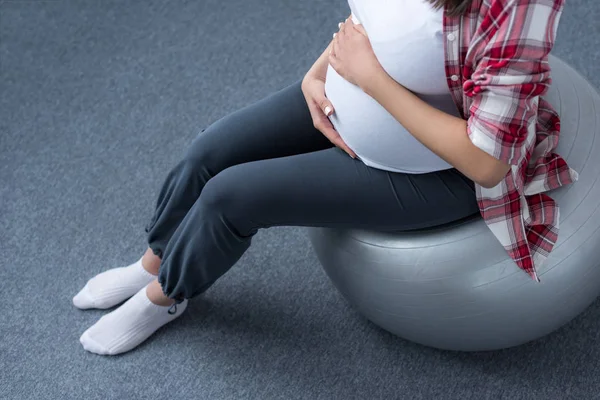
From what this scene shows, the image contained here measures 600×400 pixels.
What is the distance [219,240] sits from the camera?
143cm

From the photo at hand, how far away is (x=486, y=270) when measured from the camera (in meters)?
1.35

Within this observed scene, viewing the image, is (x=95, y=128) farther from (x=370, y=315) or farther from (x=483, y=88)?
(x=483, y=88)

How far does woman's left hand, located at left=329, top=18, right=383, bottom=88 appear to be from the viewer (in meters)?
1.21

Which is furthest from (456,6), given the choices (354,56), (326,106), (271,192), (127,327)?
(127,327)

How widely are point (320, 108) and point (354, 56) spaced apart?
0.61 ft

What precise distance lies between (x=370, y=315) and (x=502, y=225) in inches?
13.7

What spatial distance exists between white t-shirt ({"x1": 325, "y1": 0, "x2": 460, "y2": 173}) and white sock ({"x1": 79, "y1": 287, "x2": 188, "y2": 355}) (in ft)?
2.00

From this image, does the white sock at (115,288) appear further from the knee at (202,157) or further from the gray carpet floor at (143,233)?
the knee at (202,157)

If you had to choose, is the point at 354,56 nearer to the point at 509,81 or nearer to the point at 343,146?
the point at 343,146

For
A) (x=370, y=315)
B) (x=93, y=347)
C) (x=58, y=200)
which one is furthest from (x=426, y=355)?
(x=58, y=200)

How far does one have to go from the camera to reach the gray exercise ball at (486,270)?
1.35 meters

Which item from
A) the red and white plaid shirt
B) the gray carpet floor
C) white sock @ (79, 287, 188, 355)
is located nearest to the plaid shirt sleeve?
the red and white plaid shirt

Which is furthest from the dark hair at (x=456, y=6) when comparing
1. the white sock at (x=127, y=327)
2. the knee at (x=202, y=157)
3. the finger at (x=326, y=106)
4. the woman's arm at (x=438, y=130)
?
the white sock at (x=127, y=327)

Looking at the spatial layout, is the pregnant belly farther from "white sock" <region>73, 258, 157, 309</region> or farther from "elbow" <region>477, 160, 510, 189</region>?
"white sock" <region>73, 258, 157, 309</region>
